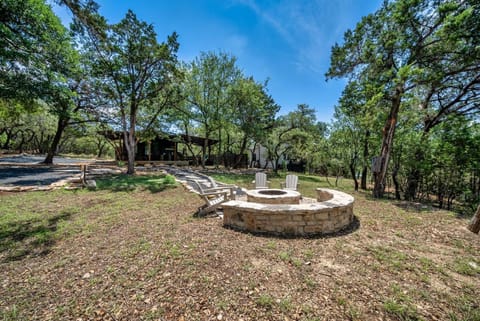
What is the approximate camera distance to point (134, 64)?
8812mm

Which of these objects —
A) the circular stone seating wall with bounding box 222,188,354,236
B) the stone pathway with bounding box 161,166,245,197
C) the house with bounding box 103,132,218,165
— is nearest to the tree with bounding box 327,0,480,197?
the circular stone seating wall with bounding box 222,188,354,236

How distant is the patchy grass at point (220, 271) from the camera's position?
154 cm

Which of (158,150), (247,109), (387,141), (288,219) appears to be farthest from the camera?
(158,150)

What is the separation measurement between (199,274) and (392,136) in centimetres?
769

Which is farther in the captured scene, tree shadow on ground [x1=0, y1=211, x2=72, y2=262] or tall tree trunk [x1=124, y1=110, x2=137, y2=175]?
tall tree trunk [x1=124, y1=110, x2=137, y2=175]

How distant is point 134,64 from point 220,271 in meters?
10.6

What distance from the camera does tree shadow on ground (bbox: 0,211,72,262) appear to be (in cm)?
241

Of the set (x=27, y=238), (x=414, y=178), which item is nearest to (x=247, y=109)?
(x=414, y=178)

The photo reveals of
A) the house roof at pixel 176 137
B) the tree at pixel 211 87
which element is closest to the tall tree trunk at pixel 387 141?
the tree at pixel 211 87

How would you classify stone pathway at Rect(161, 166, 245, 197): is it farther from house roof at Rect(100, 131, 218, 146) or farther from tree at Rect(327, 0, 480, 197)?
house roof at Rect(100, 131, 218, 146)

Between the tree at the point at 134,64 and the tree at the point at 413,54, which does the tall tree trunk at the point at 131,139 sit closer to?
the tree at the point at 134,64

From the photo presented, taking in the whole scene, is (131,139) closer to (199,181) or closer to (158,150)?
(199,181)

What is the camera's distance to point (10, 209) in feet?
12.9

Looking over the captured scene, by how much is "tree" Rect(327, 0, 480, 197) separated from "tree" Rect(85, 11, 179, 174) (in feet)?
27.3
